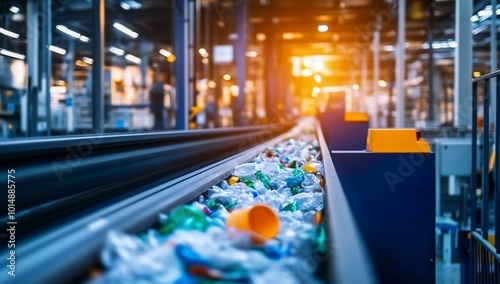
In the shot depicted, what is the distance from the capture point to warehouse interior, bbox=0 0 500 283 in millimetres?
2082

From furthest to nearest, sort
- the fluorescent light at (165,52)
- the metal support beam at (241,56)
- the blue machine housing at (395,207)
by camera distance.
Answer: the fluorescent light at (165,52) < the metal support beam at (241,56) < the blue machine housing at (395,207)

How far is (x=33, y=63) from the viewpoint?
7.94 m

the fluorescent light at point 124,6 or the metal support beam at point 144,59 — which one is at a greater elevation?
the fluorescent light at point 124,6

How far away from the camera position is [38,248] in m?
1.14

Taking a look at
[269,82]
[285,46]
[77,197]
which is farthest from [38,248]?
[285,46]

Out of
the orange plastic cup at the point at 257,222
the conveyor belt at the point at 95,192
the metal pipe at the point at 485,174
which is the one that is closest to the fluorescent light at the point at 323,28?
the conveyor belt at the point at 95,192

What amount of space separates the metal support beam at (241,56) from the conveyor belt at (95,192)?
263 inches

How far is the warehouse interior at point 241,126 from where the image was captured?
2.08 meters

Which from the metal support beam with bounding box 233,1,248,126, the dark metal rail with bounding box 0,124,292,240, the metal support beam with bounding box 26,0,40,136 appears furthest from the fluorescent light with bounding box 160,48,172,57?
the dark metal rail with bounding box 0,124,292,240

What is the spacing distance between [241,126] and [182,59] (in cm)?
221

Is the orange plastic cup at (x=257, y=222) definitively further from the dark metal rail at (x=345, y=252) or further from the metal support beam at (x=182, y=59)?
the metal support beam at (x=182, y=59)

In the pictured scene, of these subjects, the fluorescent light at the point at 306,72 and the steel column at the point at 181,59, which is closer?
the steel column at the point at 181,59

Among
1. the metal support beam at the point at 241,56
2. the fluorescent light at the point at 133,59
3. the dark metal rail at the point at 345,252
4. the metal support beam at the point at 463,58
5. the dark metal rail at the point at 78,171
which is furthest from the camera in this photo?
the fluorescent light at the point at 133,59

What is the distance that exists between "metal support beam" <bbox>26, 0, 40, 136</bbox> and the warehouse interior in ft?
0.11
